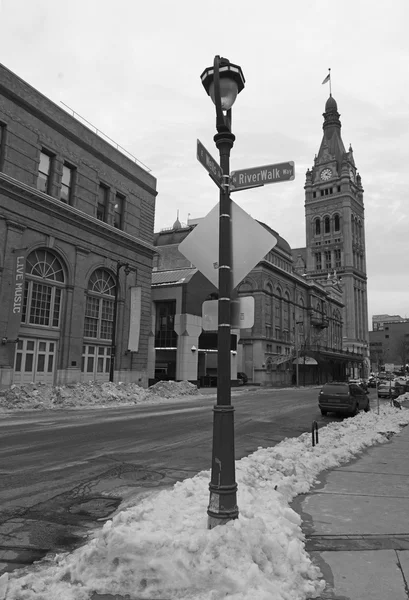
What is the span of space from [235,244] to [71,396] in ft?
67.1

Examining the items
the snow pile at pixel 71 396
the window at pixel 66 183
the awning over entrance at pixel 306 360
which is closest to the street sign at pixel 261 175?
the snow pile at pixel 71 396

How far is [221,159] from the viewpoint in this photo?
502cm

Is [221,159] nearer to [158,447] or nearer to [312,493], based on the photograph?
[312,493]

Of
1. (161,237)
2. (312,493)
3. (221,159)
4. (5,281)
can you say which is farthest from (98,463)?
(161,237)

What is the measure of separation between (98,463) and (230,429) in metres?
5.27

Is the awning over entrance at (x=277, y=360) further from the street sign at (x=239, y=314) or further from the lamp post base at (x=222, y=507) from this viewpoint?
the lamp post base at (x=222, y=507)

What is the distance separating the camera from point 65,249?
2856cm

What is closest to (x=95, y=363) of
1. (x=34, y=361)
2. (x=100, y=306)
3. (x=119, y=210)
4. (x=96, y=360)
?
(x=96, y=360)

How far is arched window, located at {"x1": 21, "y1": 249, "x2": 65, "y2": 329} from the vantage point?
26500 millimetres

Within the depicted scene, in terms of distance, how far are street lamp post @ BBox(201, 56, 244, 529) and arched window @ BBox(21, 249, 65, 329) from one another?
78.1ft

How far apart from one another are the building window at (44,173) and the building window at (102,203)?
4.70 meters

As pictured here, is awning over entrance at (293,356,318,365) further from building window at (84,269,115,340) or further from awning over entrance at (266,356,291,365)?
building window at (84,269,115,340)

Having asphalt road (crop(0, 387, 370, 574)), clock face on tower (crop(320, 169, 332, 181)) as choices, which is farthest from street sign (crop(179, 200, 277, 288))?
clock face on tower (crop(320, 169, 332, 181))

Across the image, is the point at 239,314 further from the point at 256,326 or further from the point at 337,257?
the point at 337,257
